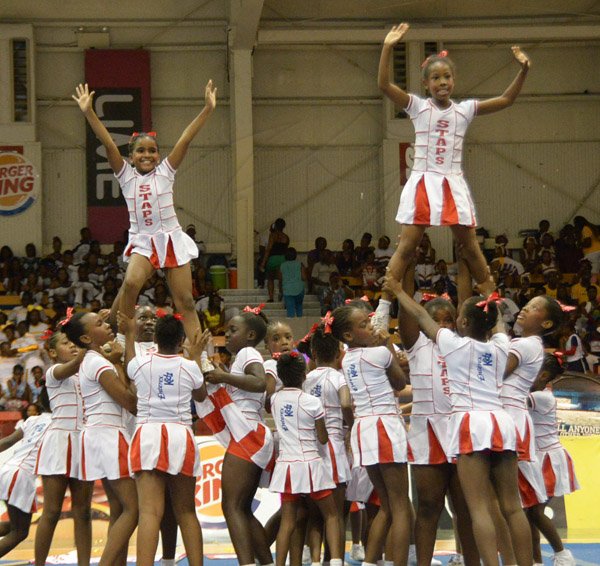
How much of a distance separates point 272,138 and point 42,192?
4077 millimetres

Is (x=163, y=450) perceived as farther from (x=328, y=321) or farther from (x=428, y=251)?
(x=428, y=251)

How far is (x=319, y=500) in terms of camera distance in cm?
686

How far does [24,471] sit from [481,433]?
3.32 meters

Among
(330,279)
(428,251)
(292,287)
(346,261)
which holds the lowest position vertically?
(292,287)

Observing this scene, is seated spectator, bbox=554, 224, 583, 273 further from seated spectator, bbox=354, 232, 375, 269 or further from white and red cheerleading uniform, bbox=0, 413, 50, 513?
white and red cheerleading uniform, bbox=0, 413, 50, 513

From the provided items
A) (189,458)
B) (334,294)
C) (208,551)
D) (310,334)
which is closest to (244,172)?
(334,294)

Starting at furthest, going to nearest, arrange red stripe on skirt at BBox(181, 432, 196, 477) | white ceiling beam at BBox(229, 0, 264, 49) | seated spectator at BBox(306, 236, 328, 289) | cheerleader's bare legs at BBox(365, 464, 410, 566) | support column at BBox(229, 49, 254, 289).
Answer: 1. seated spectator at BBox(306, 236, 328, 289)
2. support column at BBox(229, 49, 254, 289)
3. white ceiling beam at BBox(229, 0, 264, 49)
4. cheerleader's bare legs at BBox(365, 464, 410, 566)
5. red stripe on skirt at BBox(181, 432, 196, 477)

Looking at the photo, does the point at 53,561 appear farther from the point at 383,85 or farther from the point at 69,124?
the point at 69,124

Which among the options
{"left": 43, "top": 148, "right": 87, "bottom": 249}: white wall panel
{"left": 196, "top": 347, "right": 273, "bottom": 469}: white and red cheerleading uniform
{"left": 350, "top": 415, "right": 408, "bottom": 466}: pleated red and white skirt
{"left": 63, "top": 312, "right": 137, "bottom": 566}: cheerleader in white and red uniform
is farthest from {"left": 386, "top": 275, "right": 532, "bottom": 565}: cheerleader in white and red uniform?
{"left": 43, "top": 148, "right": 87, "bottom": 249}: white wall panel

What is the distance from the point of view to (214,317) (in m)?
16.3

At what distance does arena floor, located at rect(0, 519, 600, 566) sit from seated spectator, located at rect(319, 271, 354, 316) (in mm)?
7465

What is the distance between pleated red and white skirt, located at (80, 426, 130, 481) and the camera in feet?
21.6

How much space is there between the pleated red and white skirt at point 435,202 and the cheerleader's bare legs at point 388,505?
1450 mm

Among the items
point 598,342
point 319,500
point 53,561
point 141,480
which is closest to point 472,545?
point 319,500
